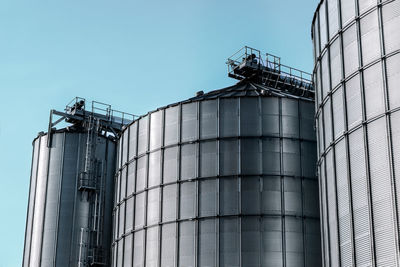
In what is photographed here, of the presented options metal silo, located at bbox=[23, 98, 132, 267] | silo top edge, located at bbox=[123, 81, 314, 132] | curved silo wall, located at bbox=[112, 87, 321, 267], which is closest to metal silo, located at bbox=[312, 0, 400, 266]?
curved silo wall, located at bbox=[112, 87, 321, 267]

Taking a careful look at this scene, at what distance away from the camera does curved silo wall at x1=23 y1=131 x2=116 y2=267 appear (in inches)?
1762

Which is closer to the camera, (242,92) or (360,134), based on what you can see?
(360,134)

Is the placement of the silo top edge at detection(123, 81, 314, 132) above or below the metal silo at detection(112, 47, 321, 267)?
above

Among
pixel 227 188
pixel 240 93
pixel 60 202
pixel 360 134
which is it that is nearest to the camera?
pixel 360 134

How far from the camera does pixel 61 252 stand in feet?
146

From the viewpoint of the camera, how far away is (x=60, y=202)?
Result: 45.6m

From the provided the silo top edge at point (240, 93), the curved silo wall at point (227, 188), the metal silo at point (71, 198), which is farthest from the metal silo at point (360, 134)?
the metal silo at point (71, 198)

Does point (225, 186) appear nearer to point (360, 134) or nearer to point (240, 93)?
point (240, 93)

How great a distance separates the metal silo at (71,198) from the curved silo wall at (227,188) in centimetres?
835

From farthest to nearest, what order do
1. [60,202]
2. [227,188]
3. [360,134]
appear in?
[60,202], [227,188], [360,134]

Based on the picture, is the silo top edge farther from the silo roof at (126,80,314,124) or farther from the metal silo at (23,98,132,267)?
the metal silo at (23,98,132,267)

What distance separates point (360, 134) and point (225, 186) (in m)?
11.2

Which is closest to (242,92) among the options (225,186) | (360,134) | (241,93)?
(241,93)

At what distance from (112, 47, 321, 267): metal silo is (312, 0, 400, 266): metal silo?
6.43m
